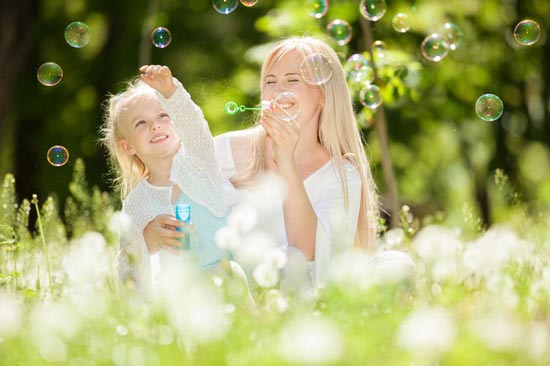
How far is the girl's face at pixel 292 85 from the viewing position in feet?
12.5

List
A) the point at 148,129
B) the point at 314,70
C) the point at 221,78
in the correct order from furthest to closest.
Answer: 1. the point at 221,78
2. the point at 148,129
3. the point at 314,70

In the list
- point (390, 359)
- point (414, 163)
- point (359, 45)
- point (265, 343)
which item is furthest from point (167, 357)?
point (414, 163)

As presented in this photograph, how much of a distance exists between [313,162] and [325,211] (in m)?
0.36

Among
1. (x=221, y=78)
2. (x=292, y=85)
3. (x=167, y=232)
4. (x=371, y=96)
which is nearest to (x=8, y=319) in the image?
(x=167, y=232)

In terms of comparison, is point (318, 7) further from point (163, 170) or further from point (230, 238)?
point (230, 238)

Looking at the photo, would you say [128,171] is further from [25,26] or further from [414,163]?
[414,163]

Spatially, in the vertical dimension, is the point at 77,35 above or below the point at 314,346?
above

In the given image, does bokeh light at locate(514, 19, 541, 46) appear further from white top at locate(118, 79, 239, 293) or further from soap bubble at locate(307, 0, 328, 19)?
white top at locate(118, 79, 239, 293)

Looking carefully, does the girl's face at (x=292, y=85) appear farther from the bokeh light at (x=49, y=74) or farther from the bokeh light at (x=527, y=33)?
the bokeh light at (x=527, y=33)

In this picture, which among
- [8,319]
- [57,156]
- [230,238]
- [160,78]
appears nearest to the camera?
[8,319]

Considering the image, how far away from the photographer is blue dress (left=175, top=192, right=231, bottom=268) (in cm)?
351

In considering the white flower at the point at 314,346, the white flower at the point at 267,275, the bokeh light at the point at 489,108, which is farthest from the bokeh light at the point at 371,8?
the white flower at the point at 314,346

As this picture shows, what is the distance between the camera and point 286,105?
12.1 ft

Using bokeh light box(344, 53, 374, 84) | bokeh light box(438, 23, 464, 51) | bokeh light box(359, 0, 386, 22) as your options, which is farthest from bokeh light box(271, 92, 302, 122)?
bokeh light box(438, 23, 464, 51)
